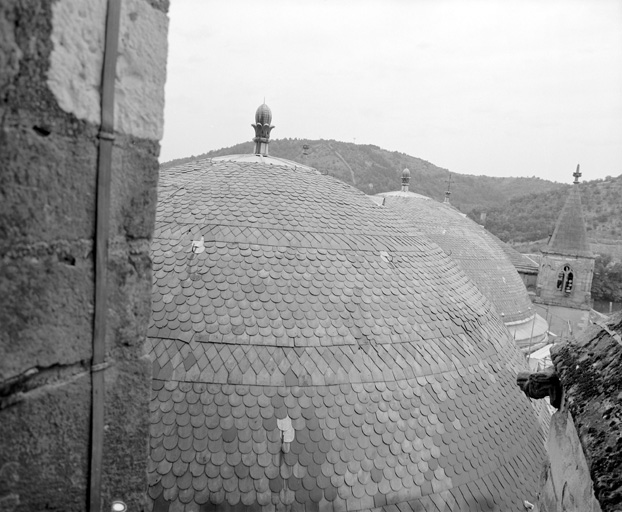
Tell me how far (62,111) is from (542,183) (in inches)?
3559

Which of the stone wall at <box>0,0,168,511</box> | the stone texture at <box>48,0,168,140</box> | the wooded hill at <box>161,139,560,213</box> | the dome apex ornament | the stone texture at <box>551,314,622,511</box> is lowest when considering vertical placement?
the stone texture at <box>551,314,622,511</box>

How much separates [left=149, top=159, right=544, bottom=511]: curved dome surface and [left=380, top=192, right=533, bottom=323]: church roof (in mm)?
11161

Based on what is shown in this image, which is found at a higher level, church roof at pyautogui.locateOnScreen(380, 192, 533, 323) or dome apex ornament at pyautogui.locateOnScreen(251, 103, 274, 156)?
dome apex ornament at pyautogui.locateOnScreen(251, 103, 274, 156)

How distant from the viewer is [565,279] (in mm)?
23875

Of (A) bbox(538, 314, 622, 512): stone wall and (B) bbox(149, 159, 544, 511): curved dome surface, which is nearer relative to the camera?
(A) bbox(538, 314, 622, 512): stone wall

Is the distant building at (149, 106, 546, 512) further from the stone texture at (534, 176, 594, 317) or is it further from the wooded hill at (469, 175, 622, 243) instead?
the wooded hill at (469, 175, 622, 243)

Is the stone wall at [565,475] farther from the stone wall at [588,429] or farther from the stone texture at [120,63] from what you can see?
the stone texture at [120,63]

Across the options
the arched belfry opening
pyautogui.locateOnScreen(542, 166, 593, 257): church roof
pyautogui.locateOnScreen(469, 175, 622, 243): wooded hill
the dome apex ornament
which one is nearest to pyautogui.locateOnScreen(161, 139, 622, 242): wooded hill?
pyautogui.locateOnScreen(469, 175, 622, 243): wooded hill

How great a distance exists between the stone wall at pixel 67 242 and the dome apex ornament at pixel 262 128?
7235mm

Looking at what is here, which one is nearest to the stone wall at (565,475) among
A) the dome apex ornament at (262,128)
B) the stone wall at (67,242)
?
the stone wall at (67,242)

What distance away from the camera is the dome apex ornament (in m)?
8.87

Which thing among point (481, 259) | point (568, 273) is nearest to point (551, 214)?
point (568, 273)

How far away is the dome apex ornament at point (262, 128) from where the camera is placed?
8867mm

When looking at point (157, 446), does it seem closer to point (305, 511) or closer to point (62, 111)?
point (305, 511)
